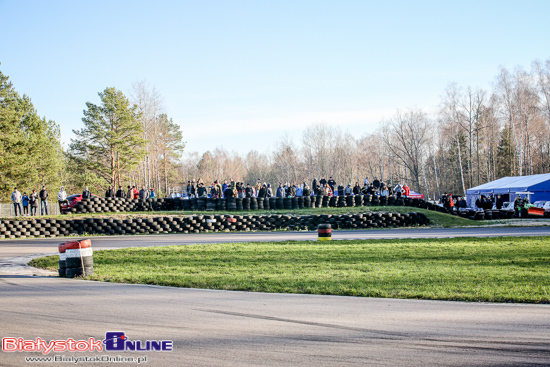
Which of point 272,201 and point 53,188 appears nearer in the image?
point 272,201

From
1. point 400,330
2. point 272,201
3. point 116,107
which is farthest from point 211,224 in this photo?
point 116,107

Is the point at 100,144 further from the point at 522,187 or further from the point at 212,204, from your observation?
the point at 522,187

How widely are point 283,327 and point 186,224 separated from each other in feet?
69.4

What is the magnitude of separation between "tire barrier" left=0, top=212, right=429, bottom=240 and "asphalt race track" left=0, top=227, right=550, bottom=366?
16510 millimetres

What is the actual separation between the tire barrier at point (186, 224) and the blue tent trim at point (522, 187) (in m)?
19.7

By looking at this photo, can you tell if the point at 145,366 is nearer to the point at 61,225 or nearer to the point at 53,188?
the point at 61,225

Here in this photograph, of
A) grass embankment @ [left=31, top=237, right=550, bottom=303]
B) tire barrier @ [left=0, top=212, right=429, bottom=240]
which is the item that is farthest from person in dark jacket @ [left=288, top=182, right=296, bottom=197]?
grass embankment @ [left=31, top=237, right=550, bottom=303]

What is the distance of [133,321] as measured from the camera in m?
6.61

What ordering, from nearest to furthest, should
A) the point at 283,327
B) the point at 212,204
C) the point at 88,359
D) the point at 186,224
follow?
the point at 88,359, the point at 283,327, the point at 186,224, the point at 212,204

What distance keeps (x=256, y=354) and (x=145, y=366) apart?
3.75 ft

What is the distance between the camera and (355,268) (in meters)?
11.5

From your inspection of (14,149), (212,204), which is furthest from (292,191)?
(14,149)

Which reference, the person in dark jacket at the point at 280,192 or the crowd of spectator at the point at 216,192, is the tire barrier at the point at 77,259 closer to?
the crowd of spectator at the point at 216,192

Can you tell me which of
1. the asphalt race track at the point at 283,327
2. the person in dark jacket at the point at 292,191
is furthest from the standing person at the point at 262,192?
the asphalt race track at the point at 283,327
